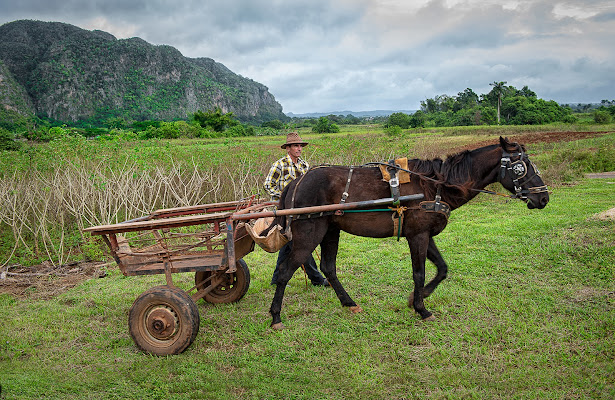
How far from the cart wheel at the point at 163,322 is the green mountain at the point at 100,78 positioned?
8346cm

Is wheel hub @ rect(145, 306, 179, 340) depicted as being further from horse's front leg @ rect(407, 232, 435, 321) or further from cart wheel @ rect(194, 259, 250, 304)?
horse's front leg @ rect(407, 232, 435, 321)

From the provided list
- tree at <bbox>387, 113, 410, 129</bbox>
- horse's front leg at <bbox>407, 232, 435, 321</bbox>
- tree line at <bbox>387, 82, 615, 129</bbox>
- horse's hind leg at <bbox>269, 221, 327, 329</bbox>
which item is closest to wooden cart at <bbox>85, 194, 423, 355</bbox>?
horse's hind leg at <bbox>269, 221, 327, 329</bbox>

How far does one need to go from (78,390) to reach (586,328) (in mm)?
4818

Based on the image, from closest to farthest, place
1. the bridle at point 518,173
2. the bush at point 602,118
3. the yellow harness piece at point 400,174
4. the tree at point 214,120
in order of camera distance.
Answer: the bridle at point 518,173 < the yellow harness piece at point 400,174 < the bush at point 602,118 < the tree at point 214,120

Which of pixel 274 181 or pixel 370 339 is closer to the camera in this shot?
pixel 370 339

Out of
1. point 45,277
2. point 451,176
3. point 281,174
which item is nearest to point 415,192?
point 451,176

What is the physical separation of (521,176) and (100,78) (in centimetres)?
10578

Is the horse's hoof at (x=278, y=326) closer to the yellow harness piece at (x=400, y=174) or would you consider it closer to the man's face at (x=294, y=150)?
the yellow harness piece at (x=400, y=174)

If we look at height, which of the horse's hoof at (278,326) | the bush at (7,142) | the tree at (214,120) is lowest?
the horse's hoof at (278,326)

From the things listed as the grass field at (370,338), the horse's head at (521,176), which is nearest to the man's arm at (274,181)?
the grass field at (370,338)

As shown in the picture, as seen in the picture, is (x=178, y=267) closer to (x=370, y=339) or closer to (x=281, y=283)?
(x=281, y=283)

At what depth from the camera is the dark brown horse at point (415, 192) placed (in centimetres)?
431

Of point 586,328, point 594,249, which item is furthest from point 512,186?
point 594,249

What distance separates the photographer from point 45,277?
22.3 feet
